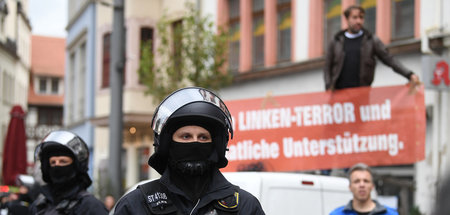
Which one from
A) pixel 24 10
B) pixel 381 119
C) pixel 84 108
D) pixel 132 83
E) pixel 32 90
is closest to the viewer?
pixel 381 119

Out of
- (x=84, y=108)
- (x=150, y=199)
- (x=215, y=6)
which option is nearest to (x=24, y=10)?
(x=84, y=108)

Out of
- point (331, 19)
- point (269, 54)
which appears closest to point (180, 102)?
point (331, 19)

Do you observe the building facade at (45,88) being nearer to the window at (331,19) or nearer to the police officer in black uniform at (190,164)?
the window at (331,19)

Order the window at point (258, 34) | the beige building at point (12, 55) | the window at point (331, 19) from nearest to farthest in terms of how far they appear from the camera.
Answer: the window at point (331, 19)
the window at point (258, 34)
the beige building at point (12, 55)

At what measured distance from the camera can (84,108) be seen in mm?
32344

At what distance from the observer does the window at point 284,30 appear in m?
19.3

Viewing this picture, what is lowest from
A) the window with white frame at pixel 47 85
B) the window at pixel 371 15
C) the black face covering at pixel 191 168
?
the black face covering at pixel 191 168

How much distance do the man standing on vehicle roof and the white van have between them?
38 centimetres

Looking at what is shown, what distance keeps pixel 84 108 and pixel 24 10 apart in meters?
35.4

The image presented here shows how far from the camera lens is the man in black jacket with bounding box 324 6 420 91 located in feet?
28.1

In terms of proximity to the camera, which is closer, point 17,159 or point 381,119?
point 381,119

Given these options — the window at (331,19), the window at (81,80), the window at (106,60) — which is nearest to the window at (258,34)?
the window at (331,19)

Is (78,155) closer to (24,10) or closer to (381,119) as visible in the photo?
(381,119)

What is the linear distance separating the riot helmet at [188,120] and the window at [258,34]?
17.1 meters
